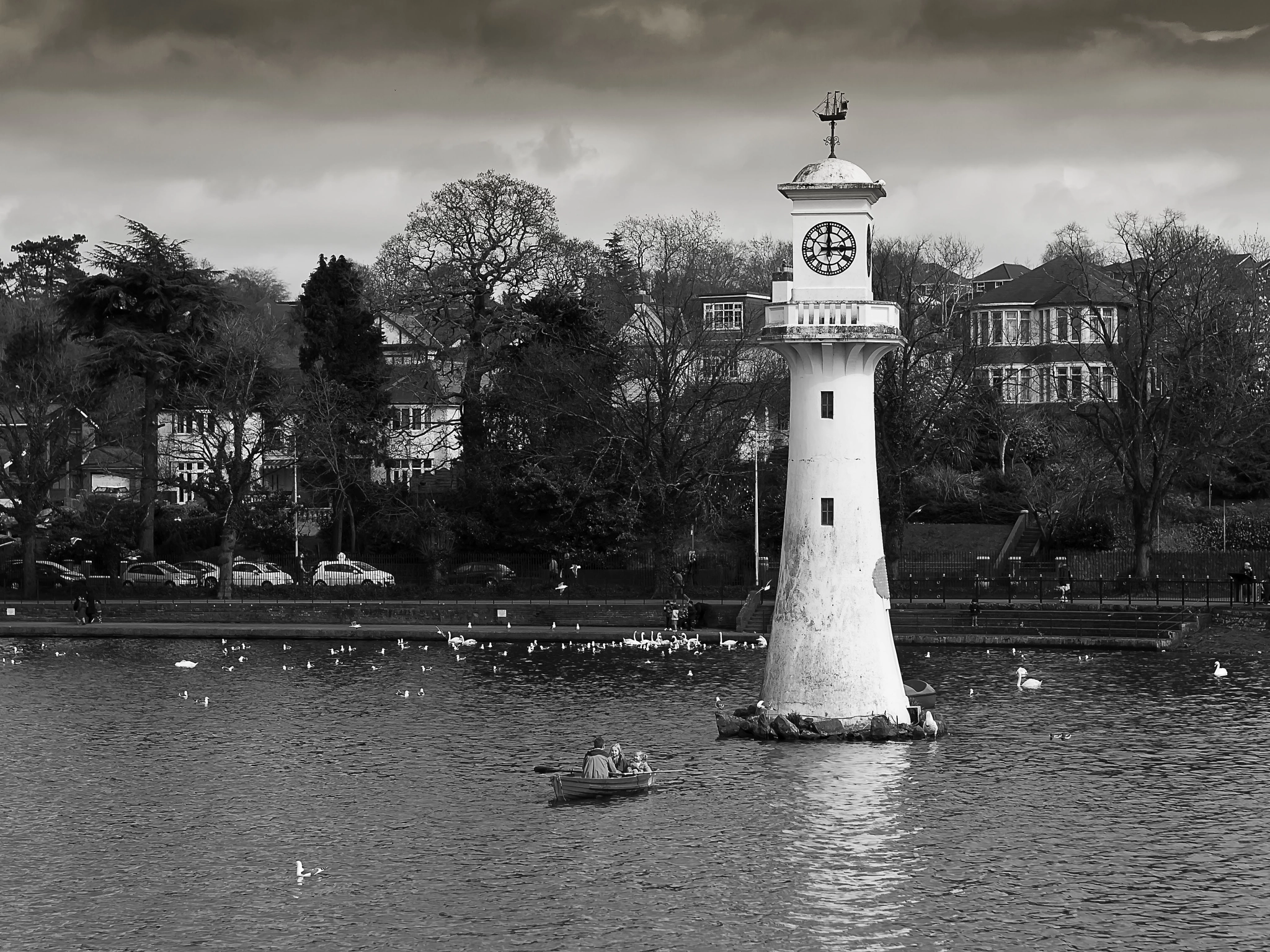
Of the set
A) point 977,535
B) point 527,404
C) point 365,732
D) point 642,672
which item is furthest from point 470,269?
point 365,732

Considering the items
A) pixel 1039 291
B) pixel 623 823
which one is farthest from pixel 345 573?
pixel 1039 291

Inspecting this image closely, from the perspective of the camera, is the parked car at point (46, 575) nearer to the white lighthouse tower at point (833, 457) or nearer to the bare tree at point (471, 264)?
the bare tree at point (471, 264)

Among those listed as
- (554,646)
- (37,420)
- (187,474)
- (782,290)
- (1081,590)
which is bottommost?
(554,646)

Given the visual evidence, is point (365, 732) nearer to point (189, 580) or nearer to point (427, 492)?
point (189, 580)

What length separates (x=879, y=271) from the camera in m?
72.9

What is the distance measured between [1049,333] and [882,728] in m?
50.0

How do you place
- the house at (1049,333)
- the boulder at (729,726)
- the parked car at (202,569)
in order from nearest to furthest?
the boulder at (729,726)
the house at (1049,333)
the parked car at (202,569)

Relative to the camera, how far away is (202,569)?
255 feet

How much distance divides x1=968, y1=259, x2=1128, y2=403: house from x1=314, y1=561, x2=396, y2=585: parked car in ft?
88.4

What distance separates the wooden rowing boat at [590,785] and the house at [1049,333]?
38772 mm

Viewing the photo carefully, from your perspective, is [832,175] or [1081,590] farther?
[1081,590]

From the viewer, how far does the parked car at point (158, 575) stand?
74125 mm

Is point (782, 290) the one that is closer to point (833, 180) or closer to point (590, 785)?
point (833, 180)

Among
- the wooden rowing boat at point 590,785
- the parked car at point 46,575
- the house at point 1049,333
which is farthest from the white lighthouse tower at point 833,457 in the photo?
the parked car at point 46,575
